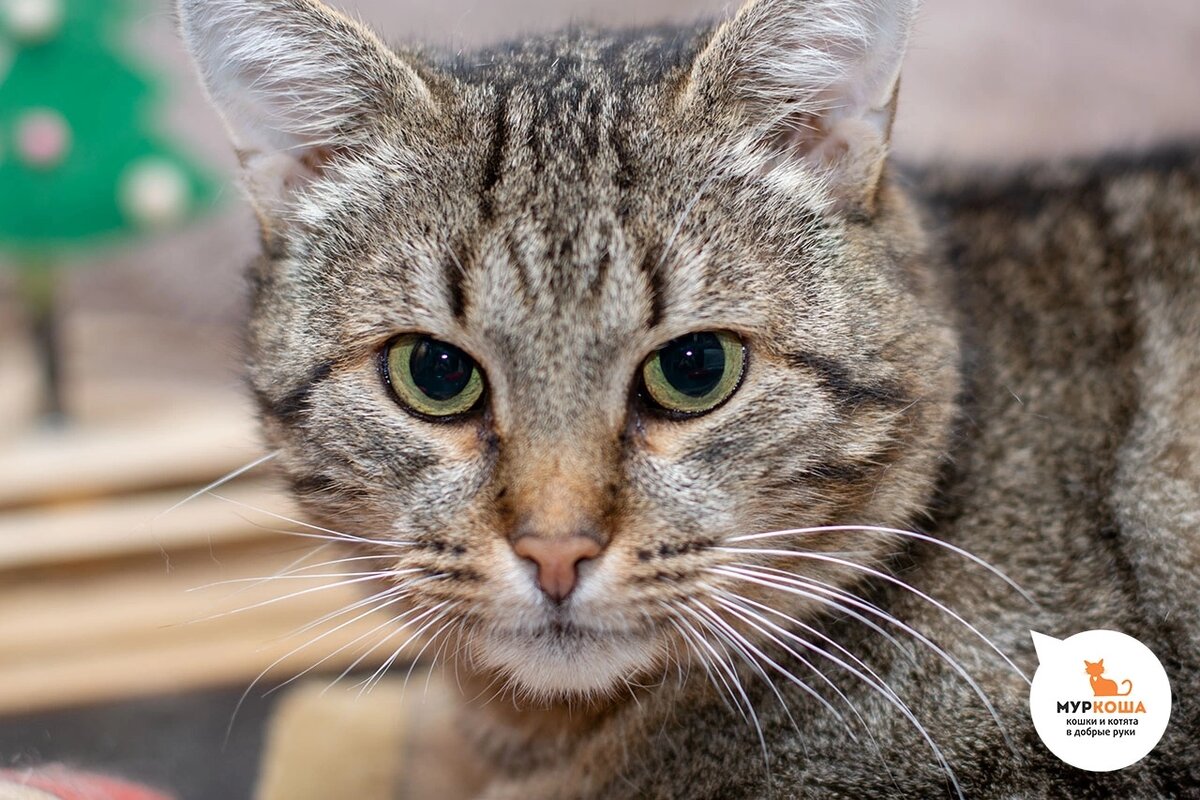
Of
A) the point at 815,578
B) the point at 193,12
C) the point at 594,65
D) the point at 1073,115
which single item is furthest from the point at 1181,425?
the point at 1073,115

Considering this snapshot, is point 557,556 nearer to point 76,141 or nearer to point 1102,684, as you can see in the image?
point 1102,684

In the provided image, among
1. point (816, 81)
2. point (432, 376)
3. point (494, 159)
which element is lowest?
point (432, 376)

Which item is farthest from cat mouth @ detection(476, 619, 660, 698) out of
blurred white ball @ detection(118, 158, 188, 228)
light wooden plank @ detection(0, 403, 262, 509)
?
blurred white ball @ detection(118, 158, 188, 228)

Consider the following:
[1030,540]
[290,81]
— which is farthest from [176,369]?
[1030,540]

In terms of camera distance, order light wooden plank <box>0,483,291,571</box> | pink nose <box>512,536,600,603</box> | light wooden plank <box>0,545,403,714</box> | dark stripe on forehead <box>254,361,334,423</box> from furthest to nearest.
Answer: light wooden plank <box>0,483,291,571</box> < light wooden plank <box>0,545,403,714</box> < dark stripe on forehead <box>254,361,334,423</box> < pink nose <box>512,536,600,603</box>

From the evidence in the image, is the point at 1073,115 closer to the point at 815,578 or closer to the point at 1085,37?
the point at 1085,37

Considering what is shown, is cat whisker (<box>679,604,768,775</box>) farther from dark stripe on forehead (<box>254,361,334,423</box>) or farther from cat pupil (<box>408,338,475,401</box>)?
dark stripe on forehead (<box>254,361,334,423</box>)

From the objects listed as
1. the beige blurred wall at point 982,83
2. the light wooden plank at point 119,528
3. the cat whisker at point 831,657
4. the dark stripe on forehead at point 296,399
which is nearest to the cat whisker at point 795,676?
the cat whisker at point 831,657
